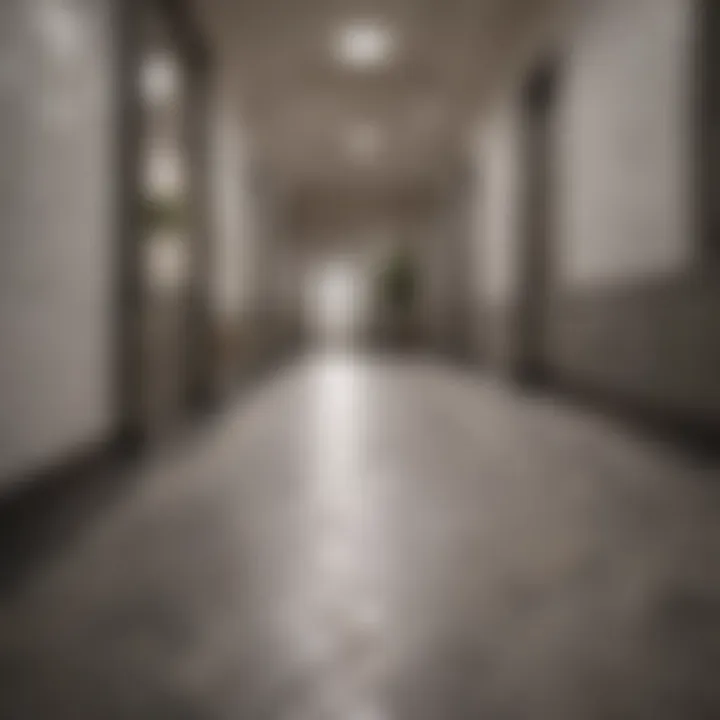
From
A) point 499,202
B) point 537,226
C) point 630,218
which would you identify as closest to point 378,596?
point 630,218

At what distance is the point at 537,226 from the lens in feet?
24.0

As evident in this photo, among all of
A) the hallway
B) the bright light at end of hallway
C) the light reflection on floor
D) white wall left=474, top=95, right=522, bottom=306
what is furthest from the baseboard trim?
the bright light at end of hallway

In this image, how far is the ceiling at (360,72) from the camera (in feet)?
18.0

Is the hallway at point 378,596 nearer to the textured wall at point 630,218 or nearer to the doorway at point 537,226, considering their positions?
the textured wall at point 630,218

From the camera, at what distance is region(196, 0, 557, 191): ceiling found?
18.0 feet

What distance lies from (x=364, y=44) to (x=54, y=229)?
4.02 metres

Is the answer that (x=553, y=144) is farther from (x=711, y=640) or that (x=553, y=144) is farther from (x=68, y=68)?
(x=711, y=640)

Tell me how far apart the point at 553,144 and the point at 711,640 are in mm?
6397

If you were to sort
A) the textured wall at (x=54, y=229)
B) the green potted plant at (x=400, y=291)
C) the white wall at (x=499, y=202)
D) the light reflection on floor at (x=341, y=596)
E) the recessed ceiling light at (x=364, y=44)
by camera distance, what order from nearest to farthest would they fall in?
the light reflection on floor at (x=341, y=596) → the textured wall at (x=54, y=229) → the recessed ceiling light at (x=364, y=44) → the white wall at (x=499, y=202) → the green potted plant at (x=400, y=291)

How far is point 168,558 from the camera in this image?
2.00 m

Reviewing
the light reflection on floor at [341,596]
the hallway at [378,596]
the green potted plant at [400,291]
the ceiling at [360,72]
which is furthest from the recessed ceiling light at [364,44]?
the green potted plant at [400,291]

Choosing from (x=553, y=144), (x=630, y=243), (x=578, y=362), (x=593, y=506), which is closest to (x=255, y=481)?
(x=593, y=506)

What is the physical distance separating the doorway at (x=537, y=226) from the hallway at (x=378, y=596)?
4048 millimetres

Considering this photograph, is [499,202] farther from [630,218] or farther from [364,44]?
[630,218]
